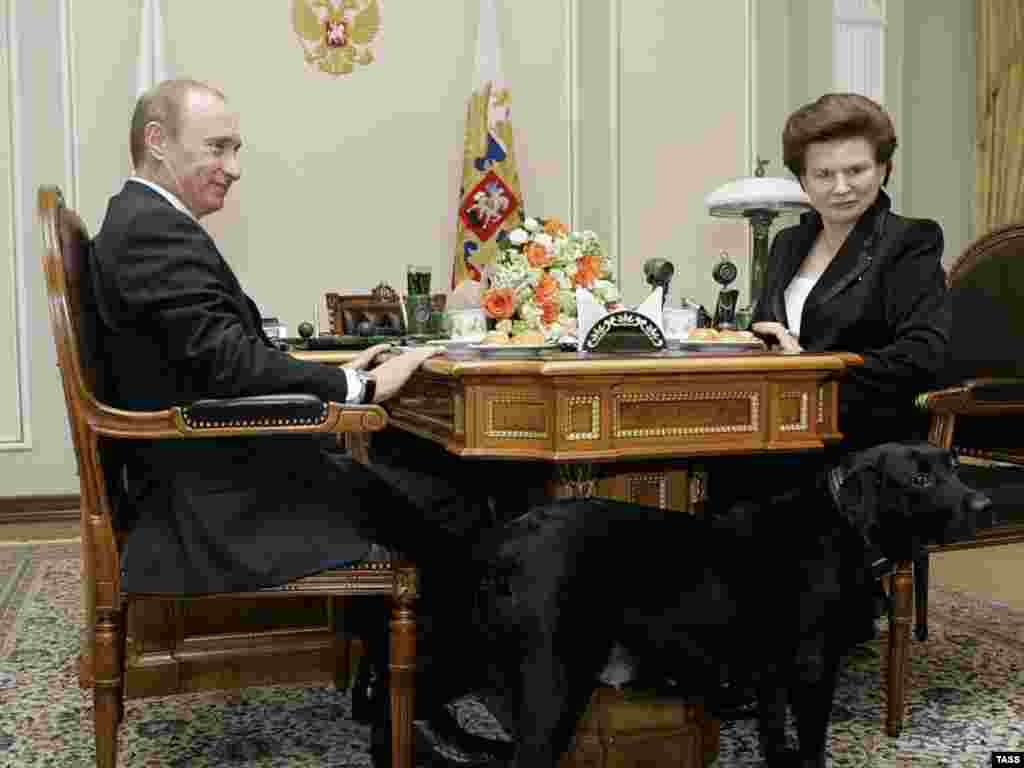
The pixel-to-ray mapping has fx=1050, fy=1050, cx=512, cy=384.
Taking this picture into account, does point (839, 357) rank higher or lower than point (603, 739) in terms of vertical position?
higher

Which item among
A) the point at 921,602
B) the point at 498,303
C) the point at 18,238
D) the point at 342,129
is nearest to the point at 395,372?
the point at 498,303

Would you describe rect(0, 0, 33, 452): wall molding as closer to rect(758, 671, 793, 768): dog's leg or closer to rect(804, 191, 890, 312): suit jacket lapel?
rect(804, 191, 890, 312): suit jacket lapel

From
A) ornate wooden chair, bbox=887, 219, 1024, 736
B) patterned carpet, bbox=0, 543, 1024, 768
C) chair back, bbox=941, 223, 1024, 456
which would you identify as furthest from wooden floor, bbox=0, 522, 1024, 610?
chair back, bbox=941, 223, 1024, 456

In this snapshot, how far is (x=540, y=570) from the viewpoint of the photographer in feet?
5.96

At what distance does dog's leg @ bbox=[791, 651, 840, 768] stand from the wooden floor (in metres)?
2.08

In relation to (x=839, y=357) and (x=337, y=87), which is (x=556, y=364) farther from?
(x=337, y=87)

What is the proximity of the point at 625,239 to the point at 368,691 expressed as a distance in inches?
152

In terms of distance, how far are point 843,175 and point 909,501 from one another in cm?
114

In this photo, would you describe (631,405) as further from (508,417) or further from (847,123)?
(847,123)

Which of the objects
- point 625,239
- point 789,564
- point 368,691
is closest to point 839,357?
point 789,564

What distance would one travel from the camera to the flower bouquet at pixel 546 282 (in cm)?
272

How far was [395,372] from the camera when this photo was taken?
7.39 ft

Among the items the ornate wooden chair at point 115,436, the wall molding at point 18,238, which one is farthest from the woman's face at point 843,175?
the wall molding at point 18,238

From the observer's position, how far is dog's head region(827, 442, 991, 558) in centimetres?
182
